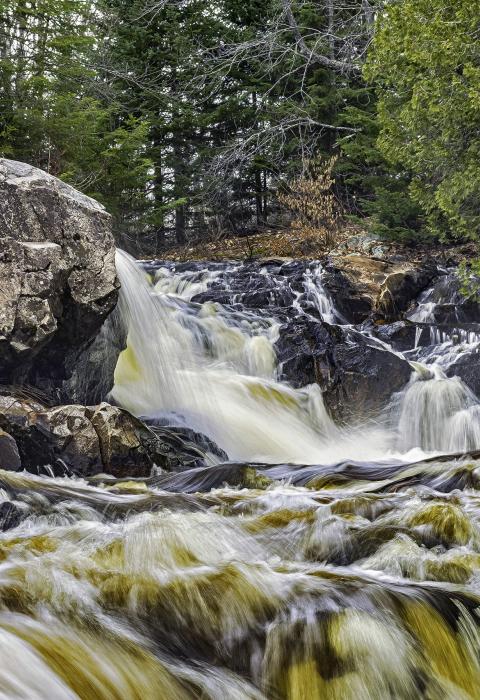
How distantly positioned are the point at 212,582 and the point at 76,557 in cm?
84


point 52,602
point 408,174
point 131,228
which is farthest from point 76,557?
point 131,228

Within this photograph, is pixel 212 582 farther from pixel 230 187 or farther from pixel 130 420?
pixel 230 187

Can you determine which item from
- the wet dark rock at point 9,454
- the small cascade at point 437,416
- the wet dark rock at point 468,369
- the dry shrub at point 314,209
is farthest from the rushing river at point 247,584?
the dry shrub at point 314,209

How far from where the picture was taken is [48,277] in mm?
7285

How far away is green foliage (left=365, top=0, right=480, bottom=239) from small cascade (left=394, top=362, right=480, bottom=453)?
240cm

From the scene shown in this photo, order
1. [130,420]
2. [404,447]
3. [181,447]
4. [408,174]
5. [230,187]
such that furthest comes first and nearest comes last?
[230,187] < [408,174] < [404,447] < [181,447] < [130,420]

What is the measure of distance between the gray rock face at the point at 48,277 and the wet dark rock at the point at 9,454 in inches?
49.2

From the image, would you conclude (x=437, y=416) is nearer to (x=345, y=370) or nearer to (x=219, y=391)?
(x=345, y=370)

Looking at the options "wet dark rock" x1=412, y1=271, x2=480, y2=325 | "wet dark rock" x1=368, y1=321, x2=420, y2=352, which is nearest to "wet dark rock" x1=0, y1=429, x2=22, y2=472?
"wet dark rock" x1=368, y1=321, x2=420, y2=352

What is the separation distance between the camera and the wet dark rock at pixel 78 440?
250 inches

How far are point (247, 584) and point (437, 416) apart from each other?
6.93 metres

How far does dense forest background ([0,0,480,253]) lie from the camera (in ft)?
30.7

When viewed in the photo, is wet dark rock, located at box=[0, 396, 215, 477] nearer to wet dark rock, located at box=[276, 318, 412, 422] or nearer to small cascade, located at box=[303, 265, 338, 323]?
wet dark rock, located at box=[276, 318, 412, 422]

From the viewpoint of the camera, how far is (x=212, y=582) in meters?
3.61
